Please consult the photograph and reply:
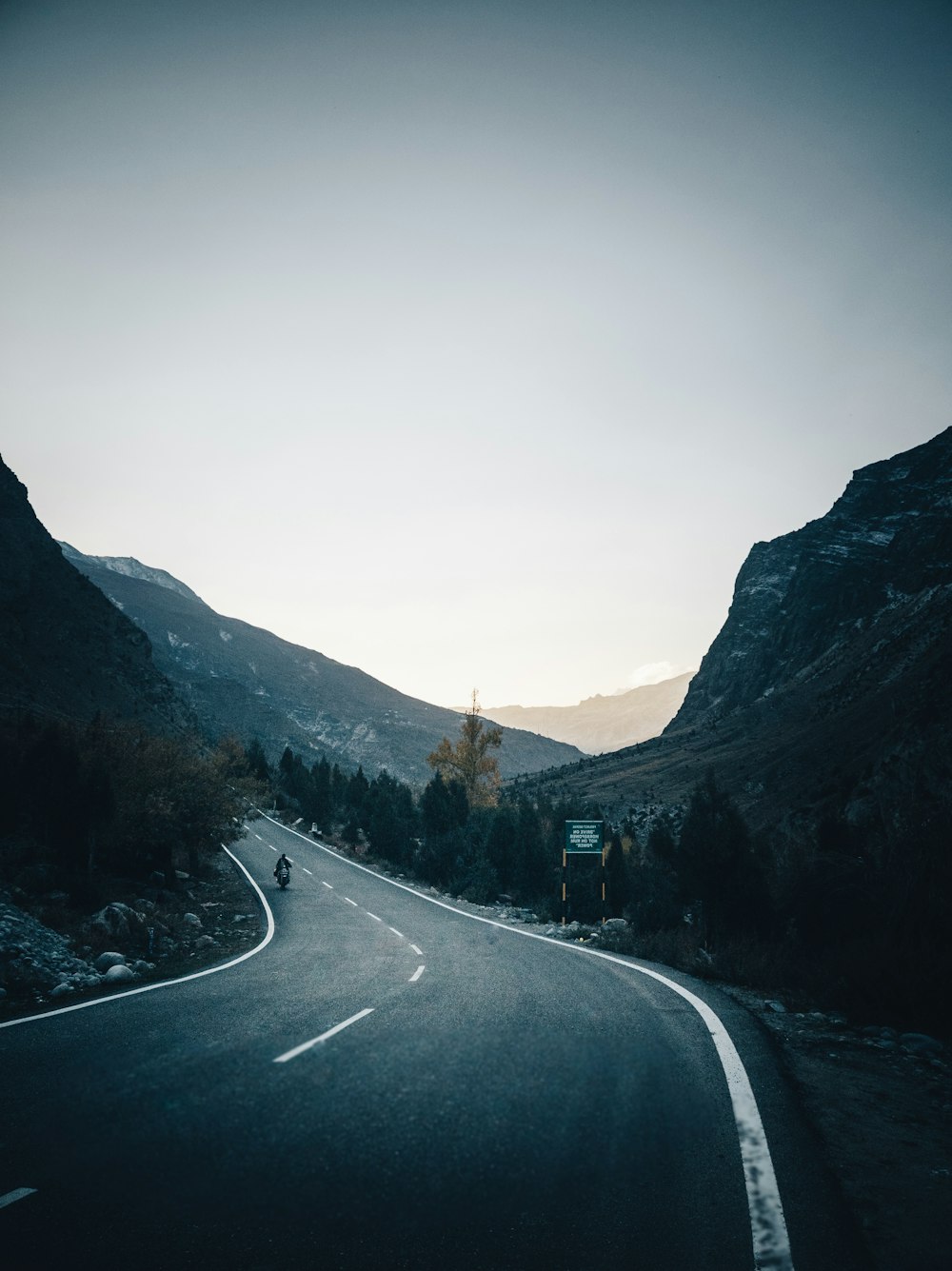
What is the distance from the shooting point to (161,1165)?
4055 millimetres

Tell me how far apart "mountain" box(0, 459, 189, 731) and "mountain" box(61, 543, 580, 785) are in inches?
2305

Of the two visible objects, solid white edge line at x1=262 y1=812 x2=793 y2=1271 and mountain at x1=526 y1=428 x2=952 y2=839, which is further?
mountain at x1=526 y1=428 x2=952 y2=839

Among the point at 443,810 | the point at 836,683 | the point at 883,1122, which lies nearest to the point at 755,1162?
the point at 883,1122

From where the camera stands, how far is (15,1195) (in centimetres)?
359

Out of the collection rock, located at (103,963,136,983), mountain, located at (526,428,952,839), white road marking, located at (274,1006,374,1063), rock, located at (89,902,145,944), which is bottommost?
rock, located at (89,902,145,944)

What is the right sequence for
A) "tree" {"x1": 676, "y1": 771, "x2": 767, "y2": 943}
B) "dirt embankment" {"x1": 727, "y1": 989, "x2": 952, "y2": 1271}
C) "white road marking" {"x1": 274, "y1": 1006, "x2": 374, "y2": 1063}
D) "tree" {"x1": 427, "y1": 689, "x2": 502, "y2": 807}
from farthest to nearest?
"tree" {"x1": 427, "y1": 689, "x2": 502, "y2": 807}, "tree" {"x1": 676, "y1": 771, "x2": 767, "y2": 943}, "white road marking" {"x1": 274, "y1": 1006, "x2": 374, "y2": 1063}, "dirt embankment" {"x1": 727, "y1": 989, "x2": 952, "y2": 1271}

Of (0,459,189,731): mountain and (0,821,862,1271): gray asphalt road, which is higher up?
(0,459,189,731): mountain

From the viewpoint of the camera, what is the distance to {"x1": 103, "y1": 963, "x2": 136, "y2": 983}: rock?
11.1m

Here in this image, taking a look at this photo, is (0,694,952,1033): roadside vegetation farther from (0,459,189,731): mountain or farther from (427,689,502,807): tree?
(0,459,189,731): mountain

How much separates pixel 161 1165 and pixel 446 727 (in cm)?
17838

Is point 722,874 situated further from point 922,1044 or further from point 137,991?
point 137,991

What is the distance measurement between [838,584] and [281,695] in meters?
Result: 132

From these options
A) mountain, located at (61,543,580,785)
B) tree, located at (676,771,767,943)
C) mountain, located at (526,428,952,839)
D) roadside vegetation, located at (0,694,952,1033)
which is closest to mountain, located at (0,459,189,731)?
roadside vegetation, located at (0,694,952,1033)

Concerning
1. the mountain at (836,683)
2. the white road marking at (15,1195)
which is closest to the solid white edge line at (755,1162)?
the white road marking at (15,1195)
